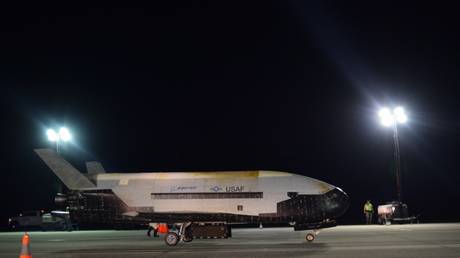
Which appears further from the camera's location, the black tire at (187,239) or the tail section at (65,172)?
the tail section at (65,172)

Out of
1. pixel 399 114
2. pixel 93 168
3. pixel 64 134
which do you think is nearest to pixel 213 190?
pixel 93 168

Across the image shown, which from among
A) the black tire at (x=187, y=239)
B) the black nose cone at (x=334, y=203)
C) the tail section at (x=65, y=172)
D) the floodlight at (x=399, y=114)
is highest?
the floodlight at (x=399, y=114)

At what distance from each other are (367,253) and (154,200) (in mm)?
10462

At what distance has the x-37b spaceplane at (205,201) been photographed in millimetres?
26266

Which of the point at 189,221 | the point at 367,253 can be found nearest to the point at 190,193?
the point at 189,221

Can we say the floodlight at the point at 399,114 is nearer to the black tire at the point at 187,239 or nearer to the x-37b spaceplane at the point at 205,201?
the x-37b spaceplane at the point at 205,201

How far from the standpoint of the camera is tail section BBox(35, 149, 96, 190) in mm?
27188

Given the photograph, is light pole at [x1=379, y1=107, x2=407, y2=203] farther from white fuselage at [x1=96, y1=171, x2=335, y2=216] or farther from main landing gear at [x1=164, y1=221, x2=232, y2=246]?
main landing gear at [x1=164, y1=221, x2=232, y2=246]

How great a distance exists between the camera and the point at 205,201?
26375 mm

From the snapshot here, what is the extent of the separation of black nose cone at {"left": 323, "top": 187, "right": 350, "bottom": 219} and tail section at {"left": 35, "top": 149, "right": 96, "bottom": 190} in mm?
10334

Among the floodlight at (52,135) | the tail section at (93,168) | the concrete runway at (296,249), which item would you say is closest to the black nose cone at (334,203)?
the concrete runway at (296,249)

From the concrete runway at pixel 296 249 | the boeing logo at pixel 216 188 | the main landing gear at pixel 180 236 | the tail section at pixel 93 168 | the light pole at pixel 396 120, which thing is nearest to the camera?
the concrete runway at pixel 296 249

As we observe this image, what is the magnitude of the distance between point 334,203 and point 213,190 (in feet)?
17.4

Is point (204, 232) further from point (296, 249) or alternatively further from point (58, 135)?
point (58, 135)
